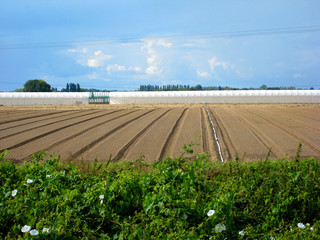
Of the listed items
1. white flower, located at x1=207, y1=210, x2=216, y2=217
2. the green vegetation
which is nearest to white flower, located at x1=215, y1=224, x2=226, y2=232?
the green vegetation

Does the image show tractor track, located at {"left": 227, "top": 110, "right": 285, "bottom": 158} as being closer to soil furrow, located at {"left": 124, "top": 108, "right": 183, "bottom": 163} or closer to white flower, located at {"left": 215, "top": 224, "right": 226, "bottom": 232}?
soil furrow, located at {"left": 124, "top": 108, "right": 183, "bottom": 163}

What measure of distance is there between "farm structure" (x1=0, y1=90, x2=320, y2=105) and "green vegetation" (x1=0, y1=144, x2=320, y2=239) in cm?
5080

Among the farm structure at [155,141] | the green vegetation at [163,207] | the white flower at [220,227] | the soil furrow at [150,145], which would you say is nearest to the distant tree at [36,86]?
the farm structure at [155,141]

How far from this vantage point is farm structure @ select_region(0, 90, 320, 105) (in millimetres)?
54312

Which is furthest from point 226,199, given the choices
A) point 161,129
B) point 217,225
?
point 161,129

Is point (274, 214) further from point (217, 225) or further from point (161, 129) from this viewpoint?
point (161, 129)

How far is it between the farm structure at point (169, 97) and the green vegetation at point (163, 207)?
50.8m

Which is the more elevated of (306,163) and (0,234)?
(306,163)

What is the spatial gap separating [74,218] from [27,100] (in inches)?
2311

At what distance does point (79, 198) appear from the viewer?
3.97 meters

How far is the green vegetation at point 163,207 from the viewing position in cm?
346

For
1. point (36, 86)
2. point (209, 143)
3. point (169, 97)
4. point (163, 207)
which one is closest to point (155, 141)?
point (209, 143)

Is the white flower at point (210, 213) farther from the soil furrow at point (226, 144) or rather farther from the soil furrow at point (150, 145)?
the soil furrow at point (150, 145)

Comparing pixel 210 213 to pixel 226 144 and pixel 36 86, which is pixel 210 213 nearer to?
pixel 226 144
